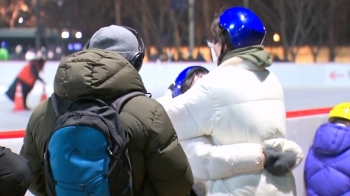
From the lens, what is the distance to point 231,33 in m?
1.72

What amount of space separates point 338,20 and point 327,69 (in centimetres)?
873

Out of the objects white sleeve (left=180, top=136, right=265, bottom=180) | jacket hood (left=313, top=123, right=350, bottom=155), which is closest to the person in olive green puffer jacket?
white sleeve (left=180, top=136, right=265, bottom=180)

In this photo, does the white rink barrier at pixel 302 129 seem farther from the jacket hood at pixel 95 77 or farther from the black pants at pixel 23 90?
Answer: the black pants at pixel 23 90

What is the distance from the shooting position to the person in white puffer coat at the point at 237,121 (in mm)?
1651

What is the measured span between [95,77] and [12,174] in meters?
0.28

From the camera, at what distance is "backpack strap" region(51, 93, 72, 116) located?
4.31ft

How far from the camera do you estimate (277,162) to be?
171 centimetres

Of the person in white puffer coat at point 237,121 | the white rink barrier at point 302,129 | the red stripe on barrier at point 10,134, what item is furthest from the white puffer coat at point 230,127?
the white rink barrier at point 302,129

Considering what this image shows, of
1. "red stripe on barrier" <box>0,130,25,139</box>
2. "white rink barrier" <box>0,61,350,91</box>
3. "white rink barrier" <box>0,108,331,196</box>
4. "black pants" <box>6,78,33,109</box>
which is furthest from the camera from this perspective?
"white rink barrier" <box>0,61,350,91</box>

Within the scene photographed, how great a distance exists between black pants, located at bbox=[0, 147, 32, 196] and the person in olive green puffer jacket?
0.10 meters

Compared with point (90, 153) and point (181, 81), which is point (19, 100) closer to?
point (181, 81)

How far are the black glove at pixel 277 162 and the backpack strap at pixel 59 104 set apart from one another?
67 cm

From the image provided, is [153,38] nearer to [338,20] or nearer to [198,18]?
[198,18]

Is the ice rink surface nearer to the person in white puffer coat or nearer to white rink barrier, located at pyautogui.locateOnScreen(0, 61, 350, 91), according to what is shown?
white rink barrier, located at pyautogui.locateOnScreen(0, 61, 350, 91)
